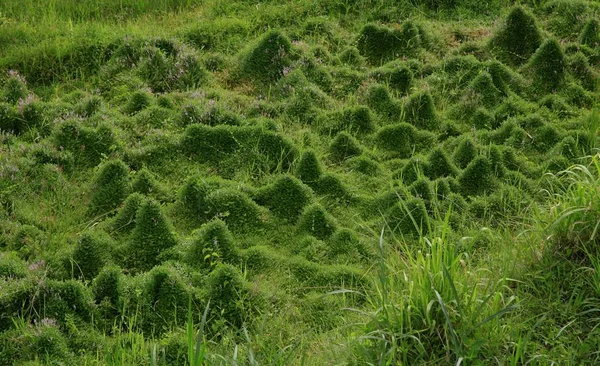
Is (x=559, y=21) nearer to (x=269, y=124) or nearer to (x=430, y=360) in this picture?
(x=269, y=124)

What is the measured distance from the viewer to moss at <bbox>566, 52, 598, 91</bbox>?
25.2 ft

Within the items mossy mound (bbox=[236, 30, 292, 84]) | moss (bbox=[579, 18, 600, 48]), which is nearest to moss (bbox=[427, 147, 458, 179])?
mossy mound (bbox=[236, 30, 292, 84])

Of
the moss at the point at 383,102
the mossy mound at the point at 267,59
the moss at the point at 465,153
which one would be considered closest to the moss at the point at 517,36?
the moss at the point at 383,102

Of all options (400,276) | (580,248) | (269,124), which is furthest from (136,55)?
(580,248)

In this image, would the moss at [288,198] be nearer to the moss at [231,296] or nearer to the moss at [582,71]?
the moss at [231,296]

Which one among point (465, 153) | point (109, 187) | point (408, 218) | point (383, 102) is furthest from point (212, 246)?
point (383, 102)

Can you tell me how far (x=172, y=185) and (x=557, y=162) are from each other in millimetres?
2961

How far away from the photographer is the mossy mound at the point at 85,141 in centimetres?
657

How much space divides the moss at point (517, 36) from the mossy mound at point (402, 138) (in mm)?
1697

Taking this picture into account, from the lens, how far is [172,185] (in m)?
6.38

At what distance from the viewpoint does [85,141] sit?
6605 mm

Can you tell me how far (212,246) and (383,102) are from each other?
2524mm

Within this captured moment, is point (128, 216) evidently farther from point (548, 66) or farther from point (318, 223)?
point (548, 66)

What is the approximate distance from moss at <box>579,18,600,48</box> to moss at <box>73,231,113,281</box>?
5.16 metres
